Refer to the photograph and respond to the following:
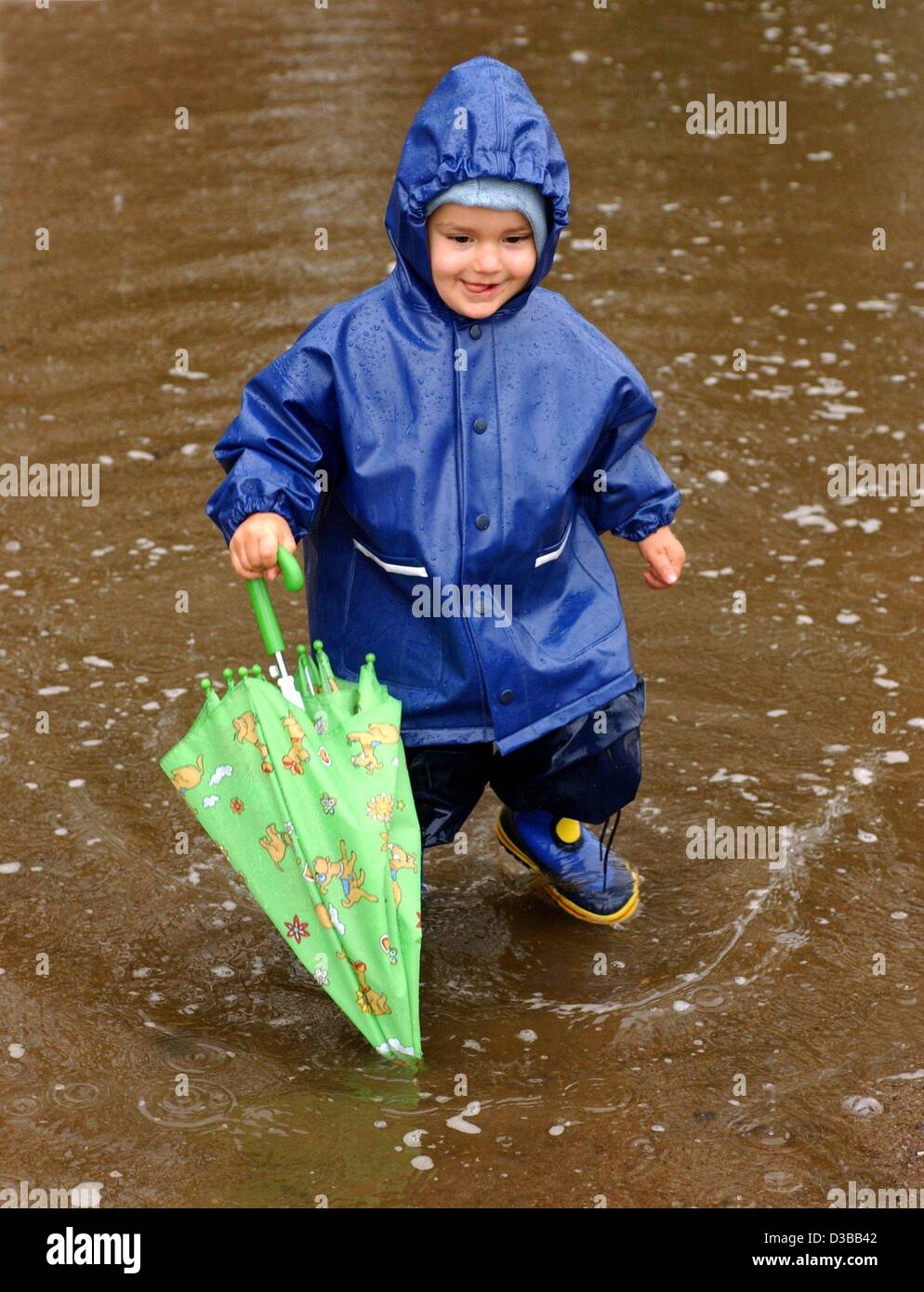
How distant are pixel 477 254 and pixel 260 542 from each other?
1.89 feet

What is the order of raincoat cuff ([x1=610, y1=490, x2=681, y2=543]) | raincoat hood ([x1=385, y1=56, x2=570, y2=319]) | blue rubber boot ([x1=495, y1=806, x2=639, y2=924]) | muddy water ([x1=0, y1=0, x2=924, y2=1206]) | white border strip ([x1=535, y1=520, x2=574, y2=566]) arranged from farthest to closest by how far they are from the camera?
blue rubber boot ([x1=495, y1=806, x2=639, y2=924]) → raincoat cuff ([x1=610, y1=490, x2=681, y2=543]) → white border strip ([x1=535, y1=520, x2=574, y2=566]) → muddy water ([x1=0, y1=0, x2=924, y2=1206]) → raincoat hood ([x1=385, y1=56, x2=570, y2=319])

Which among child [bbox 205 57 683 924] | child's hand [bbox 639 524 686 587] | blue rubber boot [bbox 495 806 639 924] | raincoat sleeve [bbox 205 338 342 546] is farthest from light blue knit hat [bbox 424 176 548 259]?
blue rubber boot [bbox 495 806 639 924]

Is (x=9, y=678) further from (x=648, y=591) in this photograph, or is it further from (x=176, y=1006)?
(x=648, y=591)

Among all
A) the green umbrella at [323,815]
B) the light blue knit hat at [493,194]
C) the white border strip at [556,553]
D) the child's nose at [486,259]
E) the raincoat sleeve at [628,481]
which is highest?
the light blue knit hat at [493,194]

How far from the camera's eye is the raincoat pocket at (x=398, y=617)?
288 centimetres

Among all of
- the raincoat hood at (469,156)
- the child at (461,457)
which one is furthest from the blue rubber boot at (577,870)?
the raincoat hood at (469,156)

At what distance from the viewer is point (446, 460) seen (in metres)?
2.82

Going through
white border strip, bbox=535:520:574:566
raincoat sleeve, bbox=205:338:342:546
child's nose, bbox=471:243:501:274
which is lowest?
white border strip, bbox=535:520:574:566

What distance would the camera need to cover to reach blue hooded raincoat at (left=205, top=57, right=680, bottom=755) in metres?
2.79

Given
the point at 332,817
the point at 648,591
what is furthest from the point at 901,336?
the point at 332,817

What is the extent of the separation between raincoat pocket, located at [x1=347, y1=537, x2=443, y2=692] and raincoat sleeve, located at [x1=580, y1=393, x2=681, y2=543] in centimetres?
40

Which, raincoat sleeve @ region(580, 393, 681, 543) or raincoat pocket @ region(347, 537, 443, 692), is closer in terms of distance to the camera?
raincoat pocket @ region(347, 537, 443, 692)

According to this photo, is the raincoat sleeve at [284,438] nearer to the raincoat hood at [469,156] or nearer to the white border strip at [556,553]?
the raincoat hood at [469,156]

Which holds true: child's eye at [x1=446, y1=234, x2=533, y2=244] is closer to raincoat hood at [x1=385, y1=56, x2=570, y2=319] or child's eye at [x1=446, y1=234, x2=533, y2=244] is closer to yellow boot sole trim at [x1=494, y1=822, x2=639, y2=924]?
raincoat hood at [x1=385, y1=56, x2=570, y2=319]
